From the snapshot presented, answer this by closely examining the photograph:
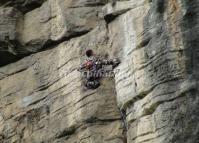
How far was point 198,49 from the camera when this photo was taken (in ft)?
58.4

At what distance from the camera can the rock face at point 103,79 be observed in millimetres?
17953

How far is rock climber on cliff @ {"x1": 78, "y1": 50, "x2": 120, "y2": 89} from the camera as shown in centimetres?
2098

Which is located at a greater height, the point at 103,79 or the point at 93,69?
the point at 93,69

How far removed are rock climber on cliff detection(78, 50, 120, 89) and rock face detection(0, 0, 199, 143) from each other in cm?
25

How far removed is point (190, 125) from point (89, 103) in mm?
4281

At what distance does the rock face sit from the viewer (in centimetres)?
1795

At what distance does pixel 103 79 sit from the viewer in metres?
21.1

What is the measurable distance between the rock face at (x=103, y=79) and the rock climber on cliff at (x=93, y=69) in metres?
0.25

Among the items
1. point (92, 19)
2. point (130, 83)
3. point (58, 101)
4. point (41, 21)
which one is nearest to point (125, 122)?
point (130, 83)

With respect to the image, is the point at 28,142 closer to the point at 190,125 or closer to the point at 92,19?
the point at 92,19

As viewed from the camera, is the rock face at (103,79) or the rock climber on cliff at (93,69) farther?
the rock climber on cliff at (93,69)

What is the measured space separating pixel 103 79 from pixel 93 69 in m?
0.48

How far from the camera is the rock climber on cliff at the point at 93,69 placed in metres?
21.0

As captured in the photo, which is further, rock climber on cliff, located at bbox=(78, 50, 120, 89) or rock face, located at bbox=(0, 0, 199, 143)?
rock climber on cliff, located at bbox=(78, 50, 120, 89)
